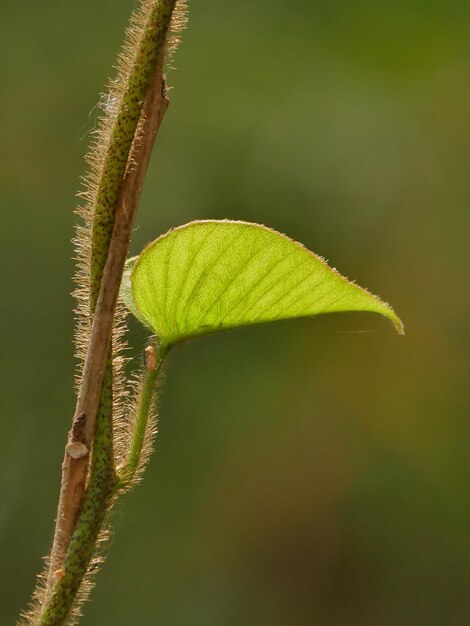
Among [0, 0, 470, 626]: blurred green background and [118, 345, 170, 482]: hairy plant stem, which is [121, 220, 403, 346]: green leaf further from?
[0, 0, 470, 626]: blurred green background

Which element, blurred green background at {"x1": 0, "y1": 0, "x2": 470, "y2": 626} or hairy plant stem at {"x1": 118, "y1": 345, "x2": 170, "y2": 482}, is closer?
hairy plant stem at {"x1": 118, "y1": 345, "x2": 170, "y2": 482}

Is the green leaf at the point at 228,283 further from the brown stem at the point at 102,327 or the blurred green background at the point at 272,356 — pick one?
the blurred green background at the point at 272,356

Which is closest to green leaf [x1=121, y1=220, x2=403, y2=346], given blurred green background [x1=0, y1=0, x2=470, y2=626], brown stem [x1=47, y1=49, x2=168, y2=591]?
brown stem [x1=47, y1=49, x2=168, y2=591]

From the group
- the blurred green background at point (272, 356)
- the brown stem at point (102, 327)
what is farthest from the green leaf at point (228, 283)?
the blurred green background at point (272, 356)

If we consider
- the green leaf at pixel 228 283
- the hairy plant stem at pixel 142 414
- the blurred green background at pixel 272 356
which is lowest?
the blurred green background at pixel 272 356

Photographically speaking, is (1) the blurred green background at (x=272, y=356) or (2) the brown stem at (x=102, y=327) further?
(1) the blurred green background at (x=272, y=356)

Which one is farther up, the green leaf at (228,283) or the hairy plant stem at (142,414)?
the green leaf at (228,283)

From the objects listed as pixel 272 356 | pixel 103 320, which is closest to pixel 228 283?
pixel 103 320
